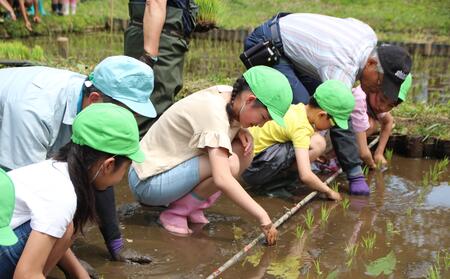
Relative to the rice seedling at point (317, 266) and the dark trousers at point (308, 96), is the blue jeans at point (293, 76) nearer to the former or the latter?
the dark trousers at point (308, 96)

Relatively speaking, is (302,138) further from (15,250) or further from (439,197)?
(15,250)

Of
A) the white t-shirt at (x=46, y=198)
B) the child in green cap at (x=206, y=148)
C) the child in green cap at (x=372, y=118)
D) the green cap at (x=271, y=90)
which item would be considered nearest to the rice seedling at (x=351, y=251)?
the child in green cap at (x=206, y=148)

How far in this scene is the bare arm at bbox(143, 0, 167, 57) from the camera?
13.9 ft

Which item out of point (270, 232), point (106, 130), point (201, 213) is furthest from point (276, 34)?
point (106, 130)

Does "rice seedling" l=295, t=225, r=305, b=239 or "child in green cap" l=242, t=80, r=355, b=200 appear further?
"child in green cap" l=242, t=80, r=355, b=200

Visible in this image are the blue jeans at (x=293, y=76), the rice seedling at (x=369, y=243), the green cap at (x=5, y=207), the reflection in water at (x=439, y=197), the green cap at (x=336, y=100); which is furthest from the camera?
the blue jeans at (x=293, y=76)

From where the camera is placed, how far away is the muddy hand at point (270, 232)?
3219 millimetres

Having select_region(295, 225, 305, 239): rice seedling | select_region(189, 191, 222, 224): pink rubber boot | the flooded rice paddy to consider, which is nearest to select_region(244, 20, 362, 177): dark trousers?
the flooded rice paddy

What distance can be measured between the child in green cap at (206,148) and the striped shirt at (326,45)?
0.95 m

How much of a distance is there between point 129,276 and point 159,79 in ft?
6.49

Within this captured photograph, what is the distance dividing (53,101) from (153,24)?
156cm

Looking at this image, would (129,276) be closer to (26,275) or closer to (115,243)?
(115,243)

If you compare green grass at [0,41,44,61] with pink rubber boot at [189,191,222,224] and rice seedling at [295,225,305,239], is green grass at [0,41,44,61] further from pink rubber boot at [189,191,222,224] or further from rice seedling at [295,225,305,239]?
rice seedling at [295,225,305,239]

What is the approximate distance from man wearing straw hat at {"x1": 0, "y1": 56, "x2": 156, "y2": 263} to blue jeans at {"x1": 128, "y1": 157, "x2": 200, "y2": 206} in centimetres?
46
